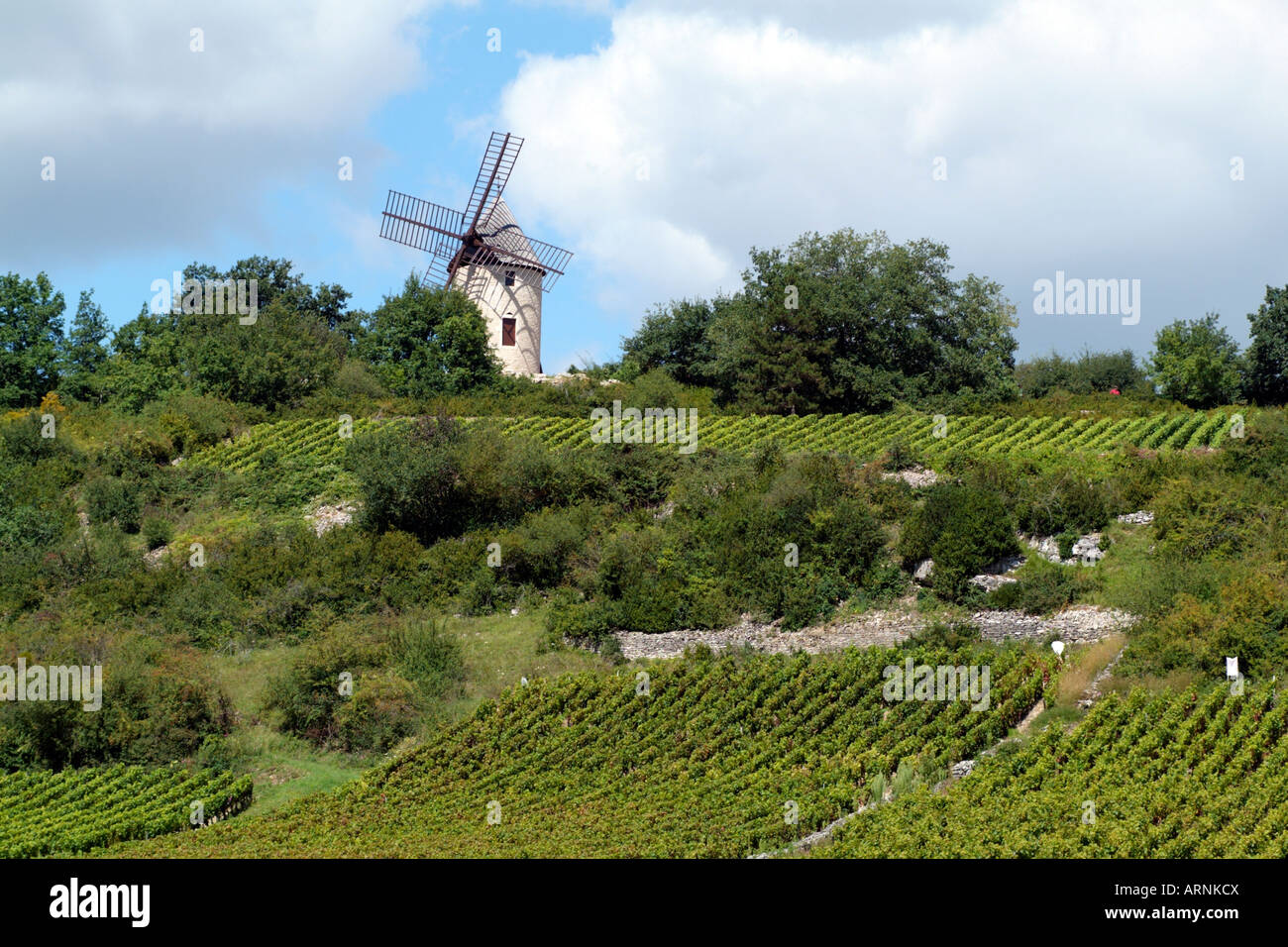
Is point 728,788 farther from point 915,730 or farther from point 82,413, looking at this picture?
point 82,413

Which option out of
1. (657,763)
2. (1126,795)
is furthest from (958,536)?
(1126,795)

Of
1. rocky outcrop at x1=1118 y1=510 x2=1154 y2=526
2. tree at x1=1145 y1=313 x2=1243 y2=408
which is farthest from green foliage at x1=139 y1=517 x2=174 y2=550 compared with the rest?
tree at x1=1145 y1=313 x2=1243 y2=408

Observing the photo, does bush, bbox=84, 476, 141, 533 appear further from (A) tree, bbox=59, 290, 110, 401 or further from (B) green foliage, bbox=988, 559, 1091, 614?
(B) green foliage, bbox=988, 559, 1091, 614

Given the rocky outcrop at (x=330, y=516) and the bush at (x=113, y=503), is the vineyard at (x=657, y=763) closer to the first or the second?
the rocky outcrop at (x=330, y=516)

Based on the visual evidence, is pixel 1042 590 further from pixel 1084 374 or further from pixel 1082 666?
pixel 1084 374

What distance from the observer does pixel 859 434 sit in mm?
44156

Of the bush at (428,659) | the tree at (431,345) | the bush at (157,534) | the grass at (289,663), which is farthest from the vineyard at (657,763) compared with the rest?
the tree at (431,345)

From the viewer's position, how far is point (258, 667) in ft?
103

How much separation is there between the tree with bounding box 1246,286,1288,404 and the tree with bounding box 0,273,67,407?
50586 millimetres

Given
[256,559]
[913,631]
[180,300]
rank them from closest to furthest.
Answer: [913,631] → [256,559] → [180,300]

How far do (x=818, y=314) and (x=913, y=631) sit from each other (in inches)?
916

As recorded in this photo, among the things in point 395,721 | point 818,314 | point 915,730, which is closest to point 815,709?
point 915,730

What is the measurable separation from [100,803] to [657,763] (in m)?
10.2

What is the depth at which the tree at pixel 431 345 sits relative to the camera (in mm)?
54156
